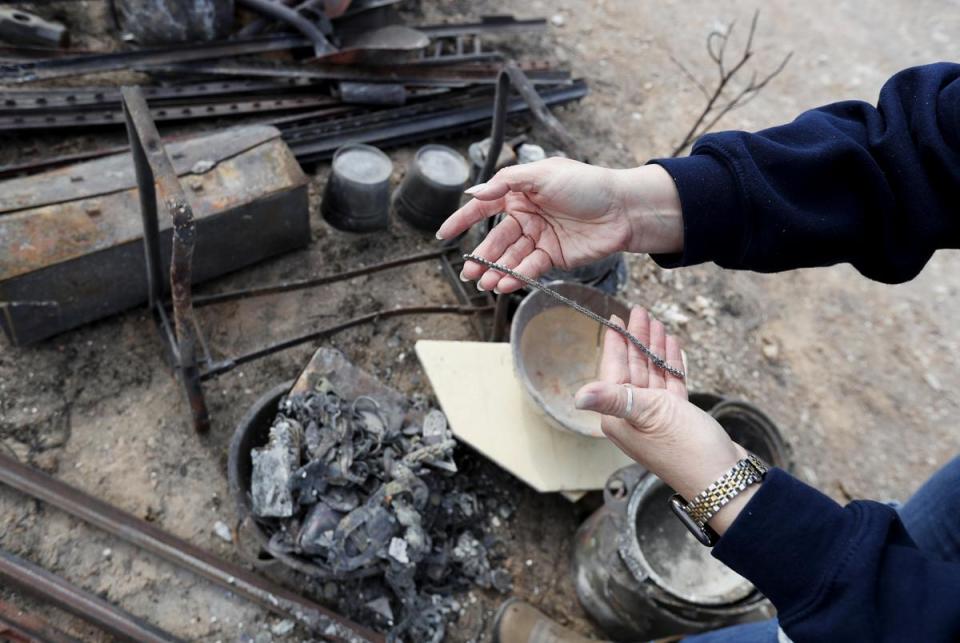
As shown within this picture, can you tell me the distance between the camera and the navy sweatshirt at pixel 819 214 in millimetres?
1519

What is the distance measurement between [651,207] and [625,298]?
238cm

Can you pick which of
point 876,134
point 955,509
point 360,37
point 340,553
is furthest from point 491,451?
point 360,37

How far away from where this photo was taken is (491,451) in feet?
10.6

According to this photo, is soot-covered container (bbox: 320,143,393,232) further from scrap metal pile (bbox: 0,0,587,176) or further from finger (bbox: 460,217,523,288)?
finger (bbox: 460,217,523,288)

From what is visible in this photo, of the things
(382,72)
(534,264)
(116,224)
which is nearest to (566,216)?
(534,264)

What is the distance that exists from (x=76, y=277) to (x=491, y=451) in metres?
2.16

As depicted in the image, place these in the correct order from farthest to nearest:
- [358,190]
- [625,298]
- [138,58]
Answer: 1. [625,298]
2. [138,58]
3. [358,190]

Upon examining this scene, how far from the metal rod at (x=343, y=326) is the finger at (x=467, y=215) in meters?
1.49

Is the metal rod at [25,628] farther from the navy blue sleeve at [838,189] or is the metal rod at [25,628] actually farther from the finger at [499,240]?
the navy blue sleeve at [838,189]

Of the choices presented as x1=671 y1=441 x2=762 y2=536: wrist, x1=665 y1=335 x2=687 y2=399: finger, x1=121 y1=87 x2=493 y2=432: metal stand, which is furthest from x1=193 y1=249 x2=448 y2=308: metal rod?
x1=671 y1=441 x2=762 y2=536: wrist

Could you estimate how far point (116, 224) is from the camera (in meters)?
3.24

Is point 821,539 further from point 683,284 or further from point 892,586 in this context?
point 683,284

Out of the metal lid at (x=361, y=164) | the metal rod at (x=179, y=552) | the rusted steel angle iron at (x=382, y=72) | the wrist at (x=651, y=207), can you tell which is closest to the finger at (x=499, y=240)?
the wrist at (x=651, y=207)

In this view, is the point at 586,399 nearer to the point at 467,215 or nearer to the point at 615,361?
Result: the point at 615,361
